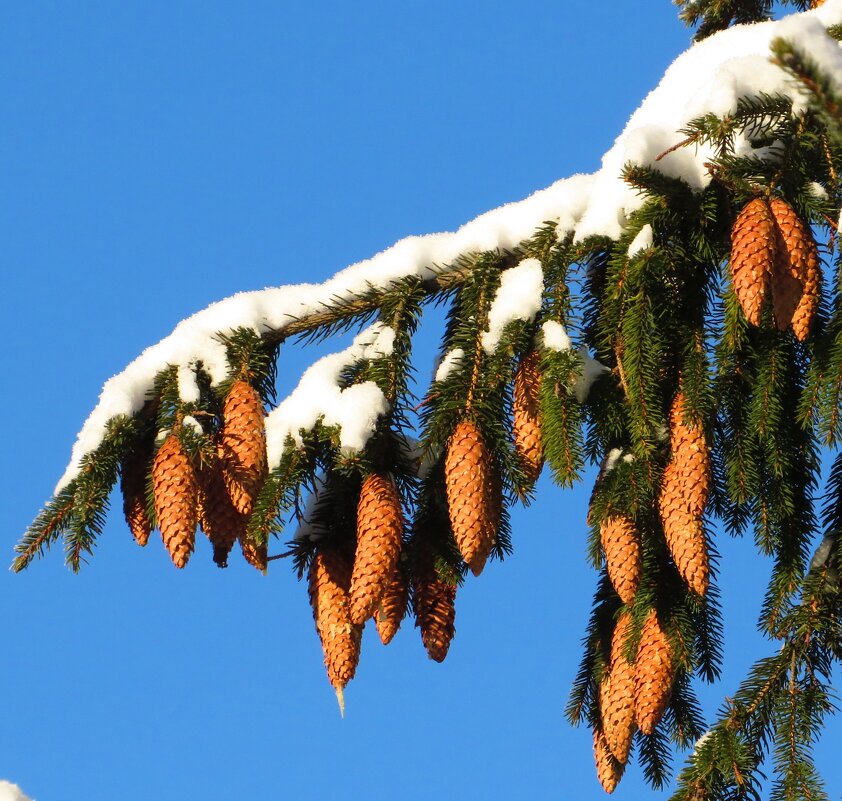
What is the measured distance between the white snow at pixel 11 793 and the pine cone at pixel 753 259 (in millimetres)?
1824

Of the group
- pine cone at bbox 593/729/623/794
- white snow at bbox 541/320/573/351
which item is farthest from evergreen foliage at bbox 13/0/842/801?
pine cone at bbox 593/729/623/794

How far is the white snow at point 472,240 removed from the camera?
10.5 feet

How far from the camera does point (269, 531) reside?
314 cm

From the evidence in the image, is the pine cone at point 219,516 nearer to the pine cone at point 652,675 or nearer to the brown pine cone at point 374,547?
the brown pine cone at point 374,547

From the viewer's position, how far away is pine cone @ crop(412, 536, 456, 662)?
3.33 metres

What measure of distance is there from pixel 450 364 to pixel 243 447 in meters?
0.58

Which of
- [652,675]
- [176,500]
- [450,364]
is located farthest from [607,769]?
[176,500]

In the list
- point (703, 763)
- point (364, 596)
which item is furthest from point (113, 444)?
point (703, 763)

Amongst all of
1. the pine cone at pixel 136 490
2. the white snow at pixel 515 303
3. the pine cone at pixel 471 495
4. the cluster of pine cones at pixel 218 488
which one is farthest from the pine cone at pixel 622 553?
the pine cone at pixel 136 490

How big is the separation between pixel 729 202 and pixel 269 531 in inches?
56.4

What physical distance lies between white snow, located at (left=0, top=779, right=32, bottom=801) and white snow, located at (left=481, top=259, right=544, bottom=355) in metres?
1.52

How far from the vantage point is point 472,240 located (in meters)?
3.55

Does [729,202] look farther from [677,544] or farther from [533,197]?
[677,544]

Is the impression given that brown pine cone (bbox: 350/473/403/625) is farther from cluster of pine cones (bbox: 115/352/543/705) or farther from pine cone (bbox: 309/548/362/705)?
pine cone (bbox: 309/548/362/705)
